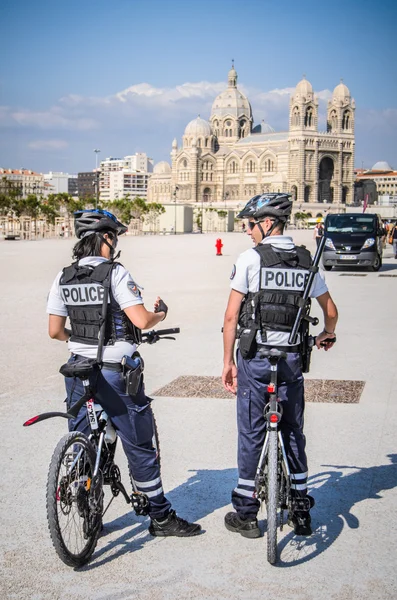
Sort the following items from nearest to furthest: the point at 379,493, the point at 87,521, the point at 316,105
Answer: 1. the point at 87,521
2. the point at 379,493
3. the point at 316,105

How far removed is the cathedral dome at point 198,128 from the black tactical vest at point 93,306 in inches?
5899

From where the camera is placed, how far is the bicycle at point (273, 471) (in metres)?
3.54

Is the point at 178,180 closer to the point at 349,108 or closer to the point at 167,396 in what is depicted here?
the point at 349,108

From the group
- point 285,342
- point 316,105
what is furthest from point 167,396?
point 316,105

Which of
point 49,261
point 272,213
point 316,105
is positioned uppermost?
point 316,105

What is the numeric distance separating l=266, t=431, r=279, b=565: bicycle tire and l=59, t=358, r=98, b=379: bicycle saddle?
0.91m

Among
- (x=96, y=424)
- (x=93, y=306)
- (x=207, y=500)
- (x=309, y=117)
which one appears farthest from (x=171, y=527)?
(x=309, y=117)

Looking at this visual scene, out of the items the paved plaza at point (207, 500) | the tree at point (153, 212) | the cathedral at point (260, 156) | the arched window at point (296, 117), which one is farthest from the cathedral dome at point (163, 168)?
the paved plaza at point (207, 500)

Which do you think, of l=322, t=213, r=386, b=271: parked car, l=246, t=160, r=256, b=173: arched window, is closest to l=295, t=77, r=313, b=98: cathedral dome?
l=246, t=160, r=256, b=173: arched window

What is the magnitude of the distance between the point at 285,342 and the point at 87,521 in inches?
50.0

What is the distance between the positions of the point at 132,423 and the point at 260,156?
13893cm

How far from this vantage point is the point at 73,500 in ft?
11.5

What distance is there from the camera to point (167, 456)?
514 centimetres

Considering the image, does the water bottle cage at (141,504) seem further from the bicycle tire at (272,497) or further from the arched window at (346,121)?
the arched window at (346,121)
